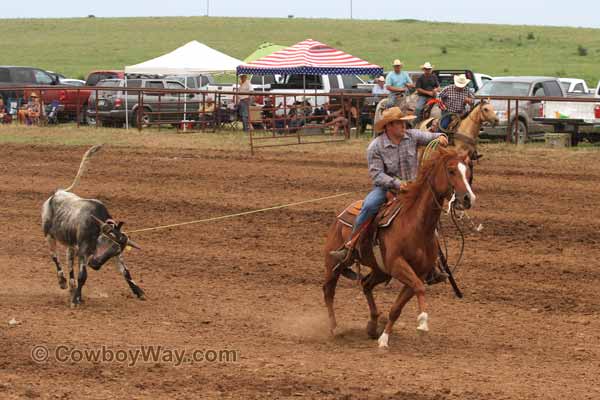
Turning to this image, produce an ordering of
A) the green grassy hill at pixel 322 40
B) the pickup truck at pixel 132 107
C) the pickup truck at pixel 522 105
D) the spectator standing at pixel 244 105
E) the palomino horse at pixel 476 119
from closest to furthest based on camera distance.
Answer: the palomino horse at pixel 476 119, the pickup truck at pixel 522 105, the spectator standing at pixel 244 105, the pickup truck at pixel 132 107, the green grassy hill at pixel 322 40

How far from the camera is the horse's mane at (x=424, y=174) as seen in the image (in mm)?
8367

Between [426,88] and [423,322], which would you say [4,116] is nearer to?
[426,88]

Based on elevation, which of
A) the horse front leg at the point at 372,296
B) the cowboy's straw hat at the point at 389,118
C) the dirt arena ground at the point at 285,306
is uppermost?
the cowboy's straw hat at the point at 389,118

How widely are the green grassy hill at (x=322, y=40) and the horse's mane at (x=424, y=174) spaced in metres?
58.2

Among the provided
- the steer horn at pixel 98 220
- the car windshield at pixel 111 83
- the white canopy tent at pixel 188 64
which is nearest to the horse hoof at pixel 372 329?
the steer horn at pixel 98 220

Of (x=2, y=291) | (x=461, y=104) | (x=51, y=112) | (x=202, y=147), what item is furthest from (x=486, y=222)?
(x=51, y=112)

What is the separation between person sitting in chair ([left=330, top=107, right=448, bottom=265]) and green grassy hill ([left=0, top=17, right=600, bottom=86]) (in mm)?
57833

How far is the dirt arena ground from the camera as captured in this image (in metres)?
7.64

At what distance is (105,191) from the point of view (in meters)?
18.4

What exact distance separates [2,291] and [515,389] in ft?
18.7

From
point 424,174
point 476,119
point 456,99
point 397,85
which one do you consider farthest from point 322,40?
point 424,174

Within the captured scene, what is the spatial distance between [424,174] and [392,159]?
0.48 meters

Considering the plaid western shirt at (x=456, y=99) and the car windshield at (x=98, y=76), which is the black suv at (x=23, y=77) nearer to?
the car windshield at (x=98, y=76)

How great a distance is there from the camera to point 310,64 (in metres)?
29.1
